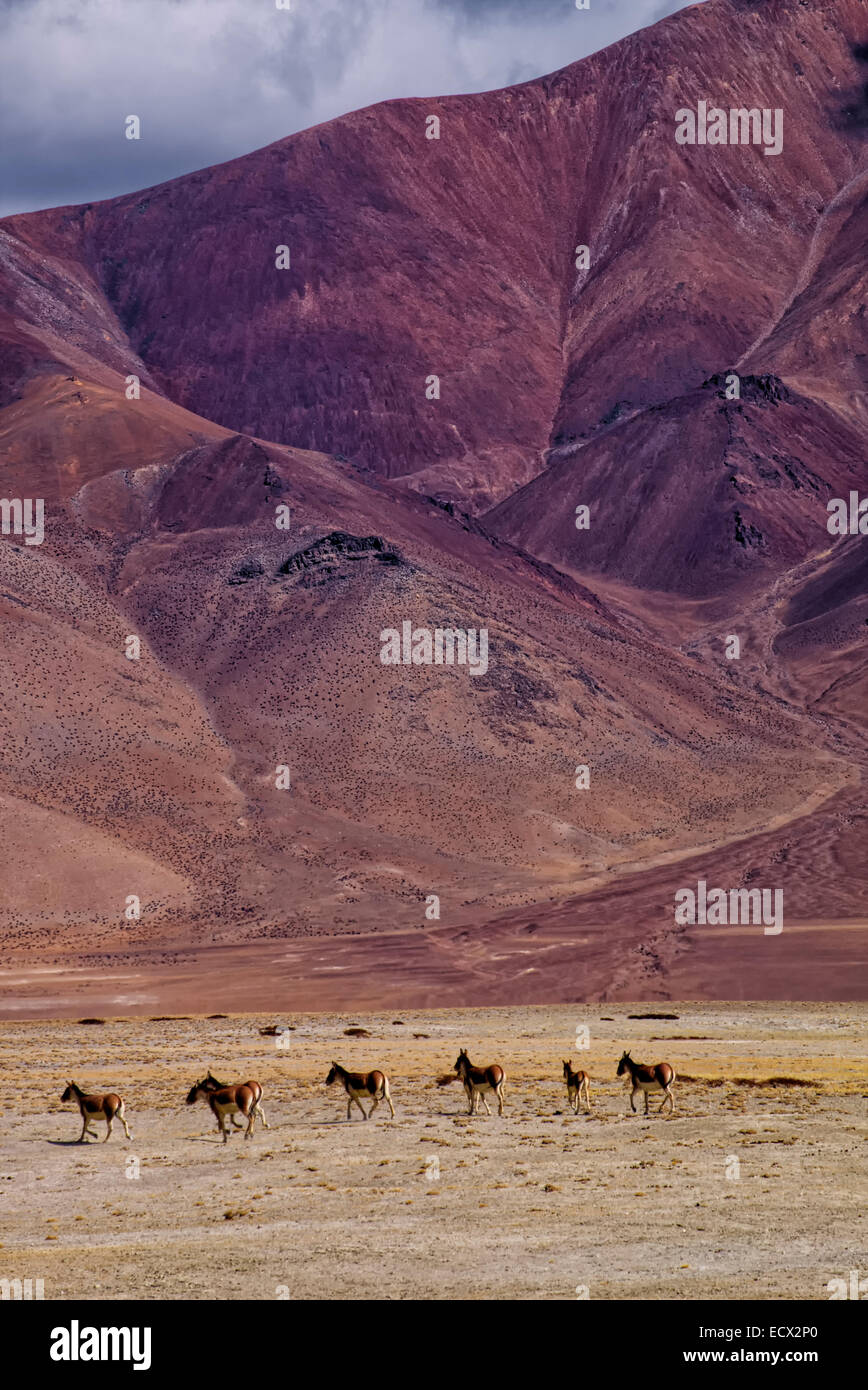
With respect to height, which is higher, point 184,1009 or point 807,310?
point 807,310

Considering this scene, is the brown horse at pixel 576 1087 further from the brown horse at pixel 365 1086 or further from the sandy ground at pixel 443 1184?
the brown horse at pixel 365 1086

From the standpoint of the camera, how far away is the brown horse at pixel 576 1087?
24547 millimetres

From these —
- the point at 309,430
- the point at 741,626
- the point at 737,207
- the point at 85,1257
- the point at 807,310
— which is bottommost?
the point at 85,1257

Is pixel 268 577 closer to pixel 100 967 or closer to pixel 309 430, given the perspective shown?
pixel 100 967

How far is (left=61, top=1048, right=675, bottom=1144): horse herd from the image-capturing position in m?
22.9

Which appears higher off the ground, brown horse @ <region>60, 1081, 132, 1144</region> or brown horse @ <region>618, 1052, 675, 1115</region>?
brown horse @ <region>618, 1052, 675, 1115</region>

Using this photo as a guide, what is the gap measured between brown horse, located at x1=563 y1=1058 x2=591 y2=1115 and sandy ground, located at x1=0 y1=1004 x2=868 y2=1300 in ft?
0.86

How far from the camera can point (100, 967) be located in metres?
55.3

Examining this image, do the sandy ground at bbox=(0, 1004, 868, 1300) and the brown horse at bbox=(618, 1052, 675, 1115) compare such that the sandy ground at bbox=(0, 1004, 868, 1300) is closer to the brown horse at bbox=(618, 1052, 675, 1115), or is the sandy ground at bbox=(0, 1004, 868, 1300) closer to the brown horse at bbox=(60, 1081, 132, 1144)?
the brown horse at bbox=(60, 1081, 132, 1144)

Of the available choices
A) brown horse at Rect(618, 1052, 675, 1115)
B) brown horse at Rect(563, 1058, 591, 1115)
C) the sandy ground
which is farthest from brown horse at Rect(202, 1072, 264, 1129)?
brown horse at Rect(618, 1052, 675, 1115)

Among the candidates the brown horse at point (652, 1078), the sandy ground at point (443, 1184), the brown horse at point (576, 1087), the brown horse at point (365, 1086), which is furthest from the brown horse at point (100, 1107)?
the brown horse at point (652, 1078)

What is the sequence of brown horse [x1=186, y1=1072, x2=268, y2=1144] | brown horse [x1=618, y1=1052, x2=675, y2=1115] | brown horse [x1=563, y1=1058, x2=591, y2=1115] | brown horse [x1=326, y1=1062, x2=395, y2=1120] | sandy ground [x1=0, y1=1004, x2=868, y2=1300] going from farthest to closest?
brown horse [x1=563, y1=1058, x2=591, y2=1115], brown horse [x1=326, y1=1062, x2=395, y2=1120], brown horse [x1=618, y1=1052, x2=675, y2=1115], brown horse [x1=186, y1=1072, x2=268, y2=1144], sandy ground [x1=0, y1=1004, x2=868, y2=1300]

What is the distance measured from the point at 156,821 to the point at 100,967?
1593 centimetres
